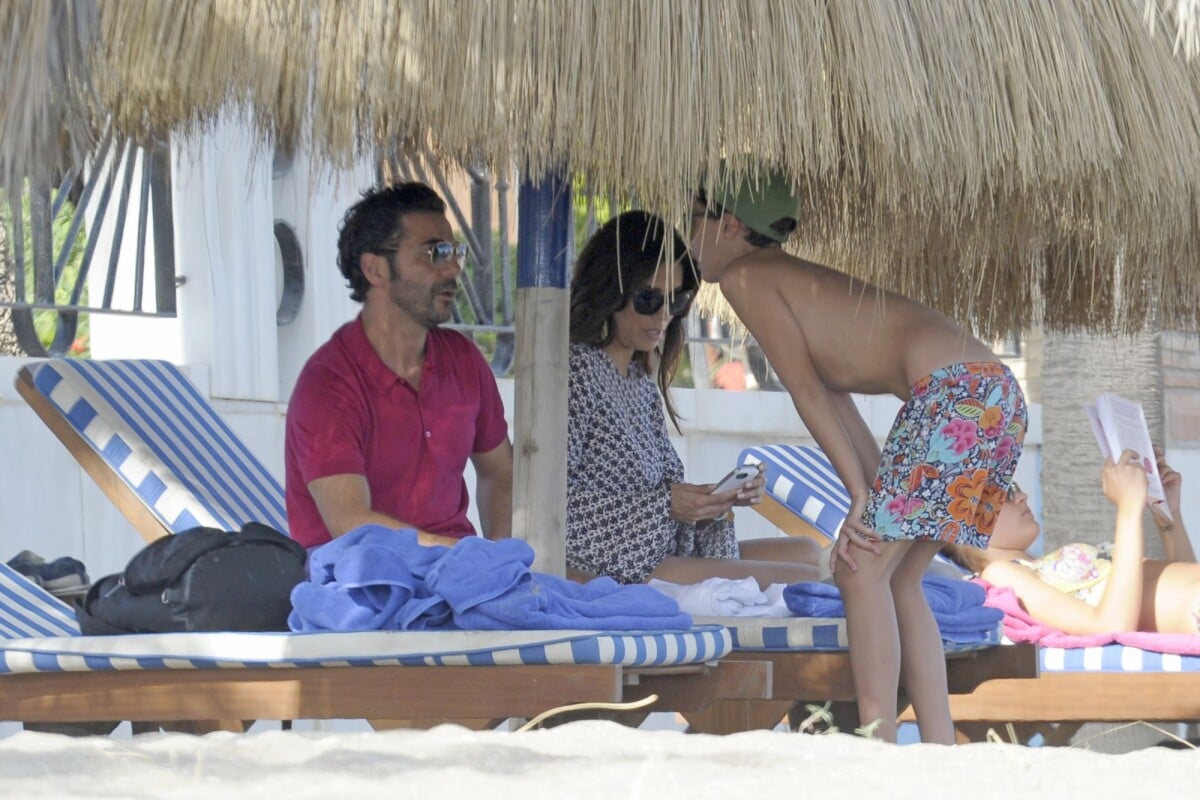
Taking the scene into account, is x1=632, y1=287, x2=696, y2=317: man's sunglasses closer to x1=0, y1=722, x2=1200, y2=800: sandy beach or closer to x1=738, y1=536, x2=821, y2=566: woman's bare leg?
x1=738, y1=536, x2=821, y2=566: woman's bare leg

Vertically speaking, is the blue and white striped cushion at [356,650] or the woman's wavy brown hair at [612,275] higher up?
the woman's wavy brown hair at [612,275]

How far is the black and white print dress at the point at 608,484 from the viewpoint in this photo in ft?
14.4

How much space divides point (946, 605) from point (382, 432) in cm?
148

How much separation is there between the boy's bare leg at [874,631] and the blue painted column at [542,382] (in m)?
0.66

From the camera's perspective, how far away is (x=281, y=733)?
6.99 ft

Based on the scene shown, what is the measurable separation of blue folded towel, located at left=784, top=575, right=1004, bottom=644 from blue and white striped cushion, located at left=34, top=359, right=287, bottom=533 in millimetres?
1586

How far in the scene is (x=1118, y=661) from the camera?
450 cm

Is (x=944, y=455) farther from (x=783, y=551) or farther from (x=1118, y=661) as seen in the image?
(x=783, y=551)

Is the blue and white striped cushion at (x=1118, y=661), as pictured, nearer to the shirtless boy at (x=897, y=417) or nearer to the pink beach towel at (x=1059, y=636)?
the pink beach towel at (x=1059, y=636)

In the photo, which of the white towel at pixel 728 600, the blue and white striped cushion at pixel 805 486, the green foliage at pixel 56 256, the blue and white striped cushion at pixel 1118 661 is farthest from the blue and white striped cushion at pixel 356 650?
the blue and white striped cushion at pixel 805 486

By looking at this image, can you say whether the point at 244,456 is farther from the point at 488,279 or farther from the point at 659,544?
the point at 488,279

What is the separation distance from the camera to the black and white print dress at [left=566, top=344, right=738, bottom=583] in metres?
4.38

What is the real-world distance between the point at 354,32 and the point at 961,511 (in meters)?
A: 1.70

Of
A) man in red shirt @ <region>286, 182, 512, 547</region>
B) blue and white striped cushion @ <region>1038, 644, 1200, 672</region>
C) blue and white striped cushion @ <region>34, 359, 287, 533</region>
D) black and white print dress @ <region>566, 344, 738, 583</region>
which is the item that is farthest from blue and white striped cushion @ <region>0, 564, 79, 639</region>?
blue and white striped cushion @ <region>1038, 644, 1200, 672</region>
